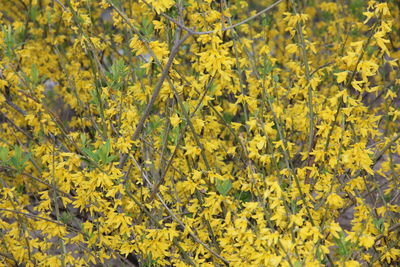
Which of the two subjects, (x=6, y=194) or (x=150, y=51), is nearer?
(x=150, y=51)

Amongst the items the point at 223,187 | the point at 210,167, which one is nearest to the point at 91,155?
the point at 223,187

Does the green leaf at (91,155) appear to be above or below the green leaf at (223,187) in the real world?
above

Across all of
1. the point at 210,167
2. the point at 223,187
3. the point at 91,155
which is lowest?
the point at 210,167

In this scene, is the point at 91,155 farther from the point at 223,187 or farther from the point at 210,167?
the point at 210,167

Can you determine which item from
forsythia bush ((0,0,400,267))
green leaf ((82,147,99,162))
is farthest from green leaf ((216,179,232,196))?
green leaf ((82,147,99,162))

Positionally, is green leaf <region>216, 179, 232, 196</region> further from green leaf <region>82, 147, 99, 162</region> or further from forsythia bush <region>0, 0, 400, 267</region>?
green leaf <region>82, 147, 99, 162</region>

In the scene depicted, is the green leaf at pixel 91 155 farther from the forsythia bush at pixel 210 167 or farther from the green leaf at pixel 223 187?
the green leaf at pixel 223 187

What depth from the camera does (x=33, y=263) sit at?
334 cm

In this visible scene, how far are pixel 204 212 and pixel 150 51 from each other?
0.88 metres

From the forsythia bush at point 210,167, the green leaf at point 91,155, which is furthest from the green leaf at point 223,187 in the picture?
the green leaf at point 91,155

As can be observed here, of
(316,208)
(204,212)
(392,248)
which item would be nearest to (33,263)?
(204,212)

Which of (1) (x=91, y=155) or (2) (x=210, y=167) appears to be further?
(2) (x=210, y=167)

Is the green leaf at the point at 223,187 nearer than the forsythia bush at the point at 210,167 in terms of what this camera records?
No

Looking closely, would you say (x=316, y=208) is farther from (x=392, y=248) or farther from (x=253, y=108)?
(x=253, y=108)
